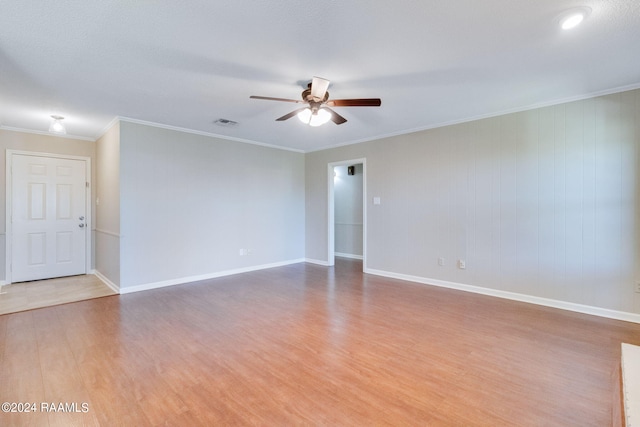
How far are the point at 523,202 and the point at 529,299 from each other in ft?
4.13

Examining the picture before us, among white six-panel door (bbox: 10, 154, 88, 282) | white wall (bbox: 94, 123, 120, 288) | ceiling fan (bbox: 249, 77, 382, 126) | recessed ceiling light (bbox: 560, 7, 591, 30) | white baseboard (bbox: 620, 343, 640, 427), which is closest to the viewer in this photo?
white baseboard (bbox: 620, 343, 640, 427)

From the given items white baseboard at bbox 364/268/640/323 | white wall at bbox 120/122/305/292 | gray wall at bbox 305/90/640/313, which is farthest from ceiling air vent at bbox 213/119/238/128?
white baseboard at bbox 364/268/640/323

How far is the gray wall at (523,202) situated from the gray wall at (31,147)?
5214 mm

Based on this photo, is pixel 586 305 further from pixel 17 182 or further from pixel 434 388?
pixel 17 182

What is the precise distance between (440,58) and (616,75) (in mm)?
1884

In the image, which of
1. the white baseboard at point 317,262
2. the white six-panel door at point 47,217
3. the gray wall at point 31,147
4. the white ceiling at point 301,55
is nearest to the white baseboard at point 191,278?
the white baseboard at point 317,262

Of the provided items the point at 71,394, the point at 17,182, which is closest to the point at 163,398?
the point at 71,394

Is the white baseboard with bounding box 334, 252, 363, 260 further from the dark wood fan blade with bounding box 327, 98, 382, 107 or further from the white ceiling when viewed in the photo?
the dark wood fan blade with bounding box 327, 98, 382, 107

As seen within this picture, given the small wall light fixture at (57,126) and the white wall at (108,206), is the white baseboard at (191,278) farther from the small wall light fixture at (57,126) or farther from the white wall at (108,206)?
the small wall light fixture at (57,126)

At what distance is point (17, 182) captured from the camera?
15.6 ft

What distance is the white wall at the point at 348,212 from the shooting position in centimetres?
715

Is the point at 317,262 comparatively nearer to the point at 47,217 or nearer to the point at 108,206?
the point at 108,206

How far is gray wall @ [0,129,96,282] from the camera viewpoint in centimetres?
465

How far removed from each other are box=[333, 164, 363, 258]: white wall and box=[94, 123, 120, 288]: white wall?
4451 millimetres
